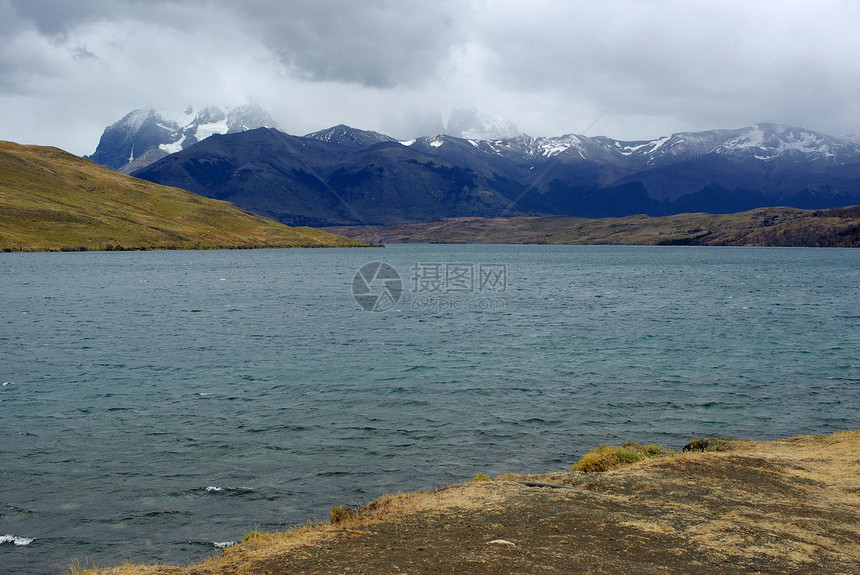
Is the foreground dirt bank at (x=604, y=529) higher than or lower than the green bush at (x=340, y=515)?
higher

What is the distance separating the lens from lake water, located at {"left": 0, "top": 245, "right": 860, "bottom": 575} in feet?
63.9

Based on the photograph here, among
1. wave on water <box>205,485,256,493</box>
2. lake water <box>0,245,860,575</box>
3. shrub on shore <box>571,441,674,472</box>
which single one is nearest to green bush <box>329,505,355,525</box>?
lake water <box>0,245,860,575</box>

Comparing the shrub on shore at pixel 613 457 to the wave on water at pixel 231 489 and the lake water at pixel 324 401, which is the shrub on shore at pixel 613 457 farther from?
the wave on water at pixel 231 489

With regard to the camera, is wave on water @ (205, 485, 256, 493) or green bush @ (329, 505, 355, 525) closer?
green bush @ (329, 505, 355, 525)

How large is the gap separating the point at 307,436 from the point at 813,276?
140 m

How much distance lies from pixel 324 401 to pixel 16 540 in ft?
51.6

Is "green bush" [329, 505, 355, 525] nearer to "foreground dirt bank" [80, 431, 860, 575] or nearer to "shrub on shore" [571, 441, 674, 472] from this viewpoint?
"foreground dirt bank" [80, 431, 860, 575]

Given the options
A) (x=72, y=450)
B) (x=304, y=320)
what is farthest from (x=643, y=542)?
(x=304, y=320)

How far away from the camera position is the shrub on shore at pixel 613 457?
2055 cm

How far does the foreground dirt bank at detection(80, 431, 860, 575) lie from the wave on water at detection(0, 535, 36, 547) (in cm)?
532

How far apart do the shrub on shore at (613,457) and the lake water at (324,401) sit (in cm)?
195

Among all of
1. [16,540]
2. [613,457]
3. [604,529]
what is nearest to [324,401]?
[613,457]

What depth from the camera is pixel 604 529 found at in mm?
14352

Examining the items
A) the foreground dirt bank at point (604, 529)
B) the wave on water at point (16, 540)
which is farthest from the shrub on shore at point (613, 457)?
the wave on water at point (16, 540)
